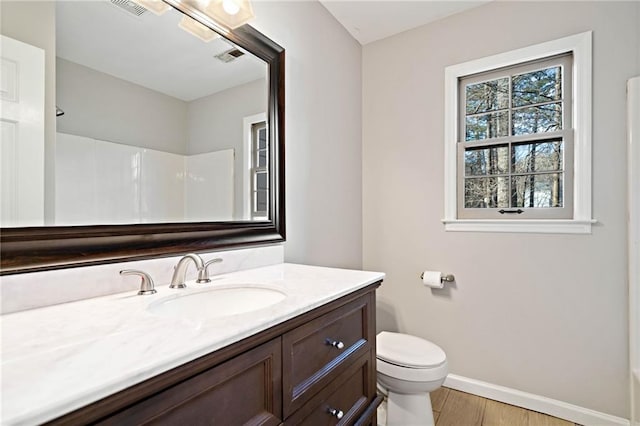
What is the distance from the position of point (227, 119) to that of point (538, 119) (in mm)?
1835

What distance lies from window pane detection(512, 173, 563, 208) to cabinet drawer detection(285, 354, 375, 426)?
1455mm

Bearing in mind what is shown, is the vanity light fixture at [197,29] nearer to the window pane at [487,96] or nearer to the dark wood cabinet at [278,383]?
the dark wood cabinet at [278,383]

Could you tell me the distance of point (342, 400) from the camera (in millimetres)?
1074

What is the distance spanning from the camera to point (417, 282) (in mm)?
2324

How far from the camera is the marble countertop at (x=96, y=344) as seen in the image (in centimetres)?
44

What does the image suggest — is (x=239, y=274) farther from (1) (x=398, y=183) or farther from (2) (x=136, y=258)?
(1) (x=398, y=183)

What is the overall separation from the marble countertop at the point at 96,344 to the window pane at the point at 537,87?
187 centimetres

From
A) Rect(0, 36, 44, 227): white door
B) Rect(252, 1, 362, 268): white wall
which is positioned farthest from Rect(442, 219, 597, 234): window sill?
Rect(0, 36, 44, 227): white door

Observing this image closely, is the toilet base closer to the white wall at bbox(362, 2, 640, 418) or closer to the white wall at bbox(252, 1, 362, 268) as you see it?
the white wall at bbox(362, 2, 640, 418)

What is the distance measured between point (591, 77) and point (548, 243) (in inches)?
36.8

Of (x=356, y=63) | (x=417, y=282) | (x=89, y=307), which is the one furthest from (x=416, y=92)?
(x=89, y=307)

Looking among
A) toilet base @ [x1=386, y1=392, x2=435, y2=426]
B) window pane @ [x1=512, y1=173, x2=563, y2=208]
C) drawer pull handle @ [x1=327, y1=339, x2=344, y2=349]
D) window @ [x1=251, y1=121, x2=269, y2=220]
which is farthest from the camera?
window pane @ [x1=512, y1=173, x2=563, y2=208]

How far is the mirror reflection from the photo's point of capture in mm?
932

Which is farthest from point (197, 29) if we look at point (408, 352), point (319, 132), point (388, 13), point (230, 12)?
point (408, 352)
